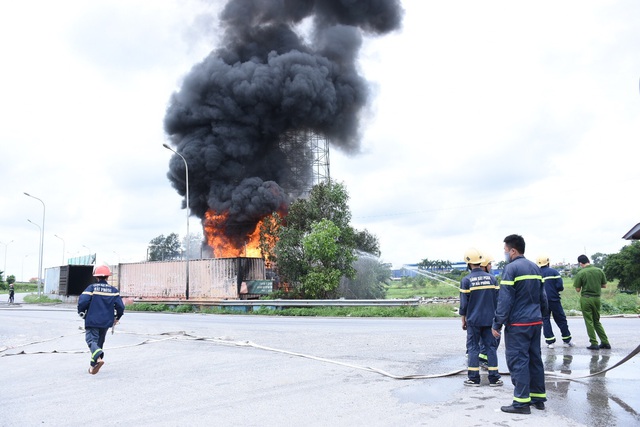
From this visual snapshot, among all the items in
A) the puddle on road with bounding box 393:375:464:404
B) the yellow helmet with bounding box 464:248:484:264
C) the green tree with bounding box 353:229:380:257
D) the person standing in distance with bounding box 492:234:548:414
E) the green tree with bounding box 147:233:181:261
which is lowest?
the puddle on road with bounding box 393:375:464:404

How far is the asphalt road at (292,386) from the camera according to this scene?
4711 mm

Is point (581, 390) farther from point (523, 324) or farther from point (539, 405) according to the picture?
point (523, 324)

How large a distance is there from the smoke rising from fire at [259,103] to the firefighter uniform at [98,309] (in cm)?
2504

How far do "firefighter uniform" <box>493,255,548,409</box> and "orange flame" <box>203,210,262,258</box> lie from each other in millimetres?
28787

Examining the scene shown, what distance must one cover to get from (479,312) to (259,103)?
33889 mm

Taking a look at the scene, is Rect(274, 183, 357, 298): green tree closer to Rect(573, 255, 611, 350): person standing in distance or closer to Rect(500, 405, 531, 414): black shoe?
Rect(573, 255, 611, 350): person standing in distance

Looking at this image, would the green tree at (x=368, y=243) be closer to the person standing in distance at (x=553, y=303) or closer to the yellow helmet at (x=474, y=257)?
the person standing in distance at (x=553, y=303)

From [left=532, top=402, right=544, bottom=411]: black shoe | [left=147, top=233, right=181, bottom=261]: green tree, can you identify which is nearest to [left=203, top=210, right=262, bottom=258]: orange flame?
[left=532, top=402, right=544, bottom=411]: black shoe

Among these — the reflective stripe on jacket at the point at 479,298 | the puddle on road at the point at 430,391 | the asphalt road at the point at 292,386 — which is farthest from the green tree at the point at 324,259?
the puddle on road at the point at 430,391

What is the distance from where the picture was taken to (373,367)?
7199 millimetres

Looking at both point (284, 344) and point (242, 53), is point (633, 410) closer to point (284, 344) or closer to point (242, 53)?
point (284, 344)

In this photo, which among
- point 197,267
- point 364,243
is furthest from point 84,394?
point 364,243

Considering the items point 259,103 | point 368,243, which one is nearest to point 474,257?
point 368,243

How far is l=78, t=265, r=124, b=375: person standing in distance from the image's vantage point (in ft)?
24.4
